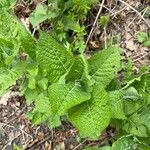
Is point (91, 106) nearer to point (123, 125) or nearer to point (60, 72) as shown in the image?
point (60, 72)

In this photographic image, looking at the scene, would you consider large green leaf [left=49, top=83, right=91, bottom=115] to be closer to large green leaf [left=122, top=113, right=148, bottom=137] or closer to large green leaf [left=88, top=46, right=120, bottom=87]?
large green leaf [left=88, top=46, right=120, bottom=87]

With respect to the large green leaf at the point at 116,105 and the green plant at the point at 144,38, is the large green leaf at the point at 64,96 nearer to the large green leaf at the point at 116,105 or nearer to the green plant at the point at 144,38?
the large green leaf at the point at 116,105

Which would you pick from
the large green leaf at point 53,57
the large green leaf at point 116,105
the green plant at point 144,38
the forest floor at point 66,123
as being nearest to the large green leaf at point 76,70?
the large green leaf at point 53,57

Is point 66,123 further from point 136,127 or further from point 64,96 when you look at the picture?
point 64,96

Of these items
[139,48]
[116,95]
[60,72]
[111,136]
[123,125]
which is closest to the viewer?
[60,72]

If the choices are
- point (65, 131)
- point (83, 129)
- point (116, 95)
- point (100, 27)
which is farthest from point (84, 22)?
point (83, 129)

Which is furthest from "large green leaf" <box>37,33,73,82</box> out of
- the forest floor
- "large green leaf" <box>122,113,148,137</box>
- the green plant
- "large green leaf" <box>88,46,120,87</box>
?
the green plant
